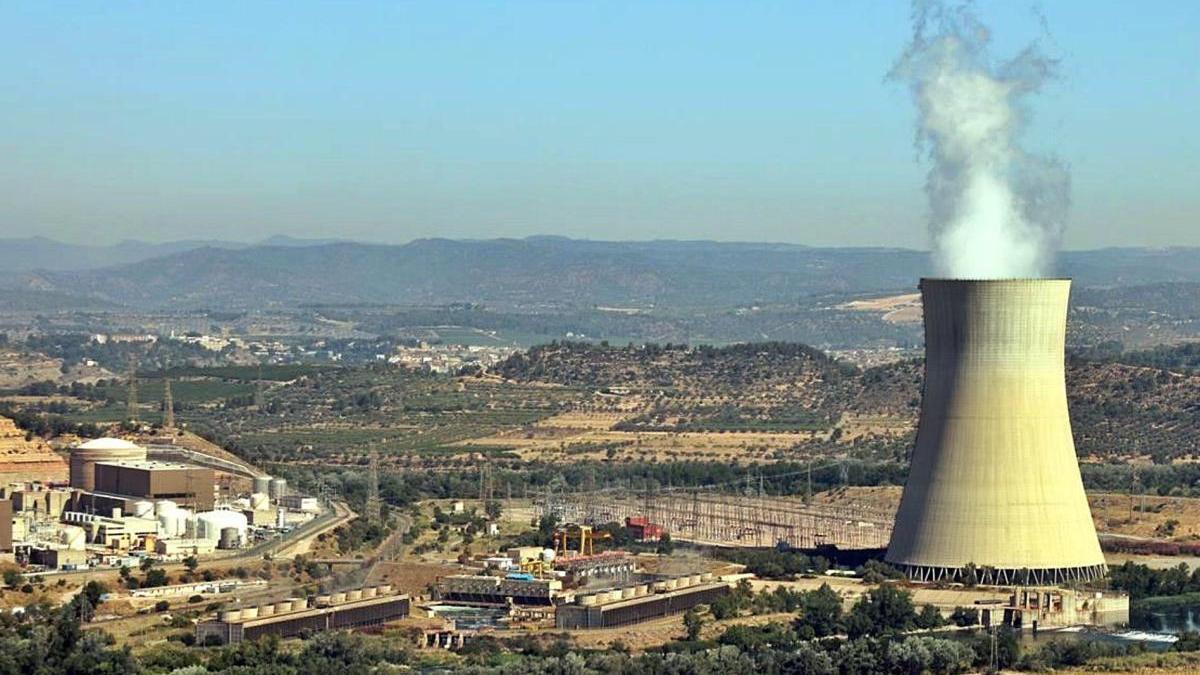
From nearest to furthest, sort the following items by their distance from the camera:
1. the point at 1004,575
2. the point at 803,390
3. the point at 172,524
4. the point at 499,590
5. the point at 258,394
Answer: the point at 1004,575 → the point at 499,590 → the point at 172,524 → the point at 803,390 → the point at 258,394

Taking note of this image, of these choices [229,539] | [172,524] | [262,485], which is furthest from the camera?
[262,485]

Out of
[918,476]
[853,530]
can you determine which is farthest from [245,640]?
[853,530]

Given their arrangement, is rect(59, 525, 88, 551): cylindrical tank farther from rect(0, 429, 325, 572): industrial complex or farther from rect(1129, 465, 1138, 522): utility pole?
rect(1129, 465, 1138, 522): utility pole

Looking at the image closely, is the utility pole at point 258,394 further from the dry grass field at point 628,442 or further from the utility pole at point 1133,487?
the utility pole at point 1133,487

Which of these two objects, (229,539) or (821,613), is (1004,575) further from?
(229,539)

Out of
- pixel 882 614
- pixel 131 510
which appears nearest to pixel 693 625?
pixel 882 614

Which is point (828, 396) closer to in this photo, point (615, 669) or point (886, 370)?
point (886, 370)

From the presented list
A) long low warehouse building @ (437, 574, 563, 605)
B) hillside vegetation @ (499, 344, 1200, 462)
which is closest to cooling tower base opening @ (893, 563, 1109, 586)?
long low warehouse building @ (437, 574, 563, 605)
